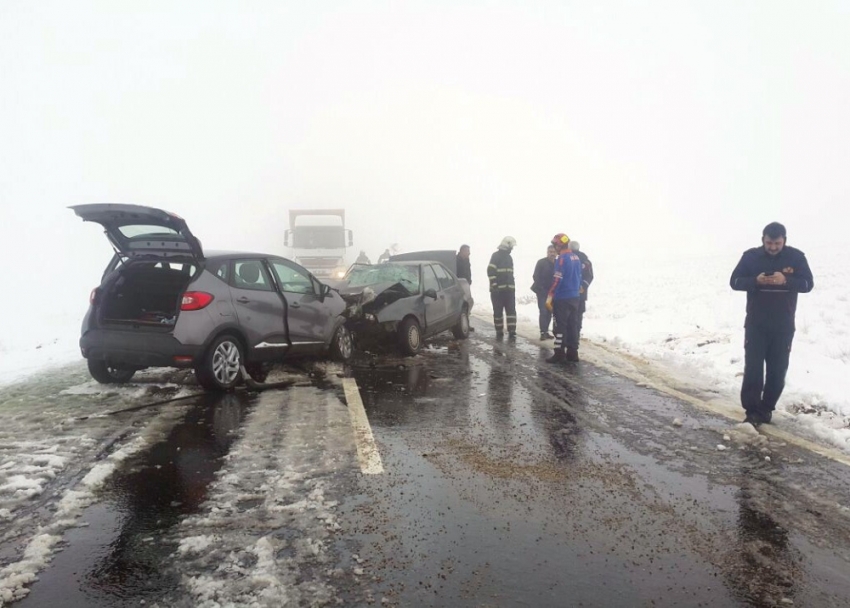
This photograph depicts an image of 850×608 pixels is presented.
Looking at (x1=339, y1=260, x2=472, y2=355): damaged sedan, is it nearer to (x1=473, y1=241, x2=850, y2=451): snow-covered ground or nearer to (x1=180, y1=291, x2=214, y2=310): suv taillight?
(x1=180, y1=291, x2=214, y2=310): suv taillight

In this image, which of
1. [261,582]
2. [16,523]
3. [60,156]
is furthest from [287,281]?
[60,156]

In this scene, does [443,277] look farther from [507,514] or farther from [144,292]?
[507,514]

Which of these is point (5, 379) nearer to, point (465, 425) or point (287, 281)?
point (287, 281)

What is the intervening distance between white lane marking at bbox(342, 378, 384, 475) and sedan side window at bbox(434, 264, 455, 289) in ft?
14.2

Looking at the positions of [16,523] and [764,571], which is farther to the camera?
[16,523]

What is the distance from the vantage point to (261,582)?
2.58 meters

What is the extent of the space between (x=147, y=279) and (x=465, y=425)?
4.11 metres

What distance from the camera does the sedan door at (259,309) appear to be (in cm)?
658

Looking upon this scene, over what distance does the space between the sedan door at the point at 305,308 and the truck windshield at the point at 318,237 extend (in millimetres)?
16111

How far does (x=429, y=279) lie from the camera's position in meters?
10.3

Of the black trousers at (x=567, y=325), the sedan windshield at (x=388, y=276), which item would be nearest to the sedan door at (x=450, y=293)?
the sedan windshield at (x=388, y=276)

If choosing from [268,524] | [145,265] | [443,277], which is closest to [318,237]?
[443,277]

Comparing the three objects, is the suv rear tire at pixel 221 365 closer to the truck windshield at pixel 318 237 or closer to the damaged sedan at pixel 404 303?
the damaged sedan at pixel 404 303

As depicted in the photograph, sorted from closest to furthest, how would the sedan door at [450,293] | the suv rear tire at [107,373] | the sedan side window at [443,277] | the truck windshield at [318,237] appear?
the suv rear tire at [107,373]
the sedan door at [450,293]
the sedan side window at [443,277]
the truck windshield at [318,237]
